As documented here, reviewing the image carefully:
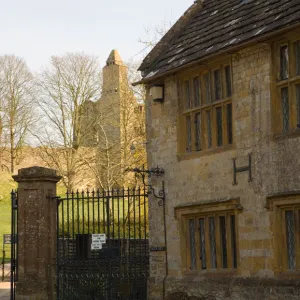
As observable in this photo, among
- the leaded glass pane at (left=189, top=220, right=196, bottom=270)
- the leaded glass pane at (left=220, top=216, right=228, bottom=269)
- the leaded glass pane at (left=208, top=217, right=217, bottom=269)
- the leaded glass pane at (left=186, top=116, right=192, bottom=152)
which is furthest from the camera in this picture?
the leaded glass pane at (left=186, top=116, right=192, bottom=152)

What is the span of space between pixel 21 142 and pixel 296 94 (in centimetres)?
4227

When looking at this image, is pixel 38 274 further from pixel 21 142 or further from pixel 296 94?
pixel 21 142

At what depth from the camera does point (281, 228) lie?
45.3 ft

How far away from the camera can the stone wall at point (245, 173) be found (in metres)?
13.9

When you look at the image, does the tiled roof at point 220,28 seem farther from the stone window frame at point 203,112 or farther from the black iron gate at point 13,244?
the black iron gate at point 13,244

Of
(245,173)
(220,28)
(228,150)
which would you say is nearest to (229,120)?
(228,150)

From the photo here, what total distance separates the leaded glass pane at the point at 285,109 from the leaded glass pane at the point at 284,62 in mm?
256

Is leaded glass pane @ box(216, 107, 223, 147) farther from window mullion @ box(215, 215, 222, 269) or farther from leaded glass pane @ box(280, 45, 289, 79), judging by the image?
leaded glass pane @ box(280, 45, 289, 79)

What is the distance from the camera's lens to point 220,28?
52.4 feet

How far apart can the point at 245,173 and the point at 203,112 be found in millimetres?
1930

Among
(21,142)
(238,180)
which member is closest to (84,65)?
(21,142)

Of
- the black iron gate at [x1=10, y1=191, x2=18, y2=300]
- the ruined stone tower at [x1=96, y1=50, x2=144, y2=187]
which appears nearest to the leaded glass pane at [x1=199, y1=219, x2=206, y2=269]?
the black iron gate at [x1=10, y1=191, x2=18, y2=300]

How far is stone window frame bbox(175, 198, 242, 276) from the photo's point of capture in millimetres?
14891

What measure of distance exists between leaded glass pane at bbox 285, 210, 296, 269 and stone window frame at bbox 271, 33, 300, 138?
1435 millimetres
